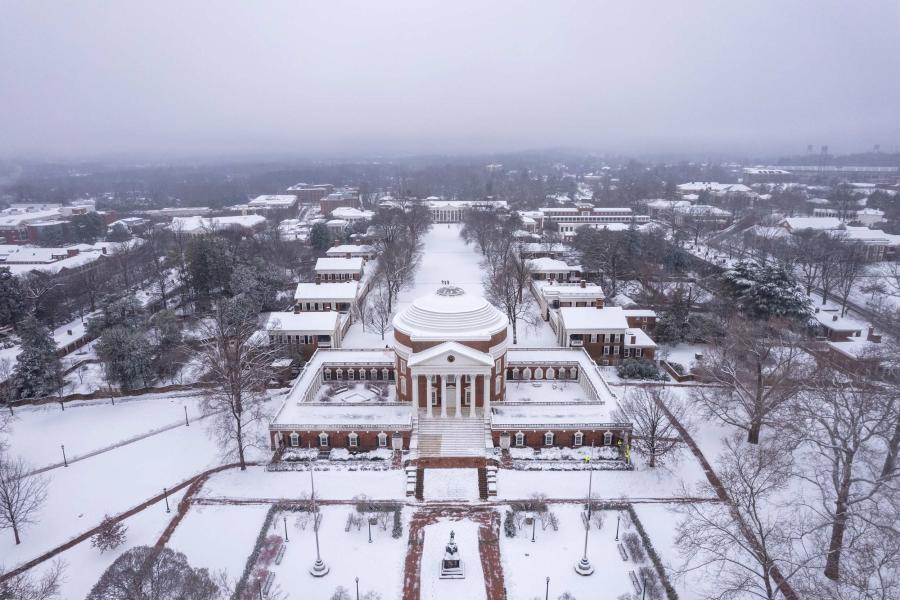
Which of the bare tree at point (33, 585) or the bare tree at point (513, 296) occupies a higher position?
the bare tree at point (513, 296)

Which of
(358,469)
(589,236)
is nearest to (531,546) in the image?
(358,469)

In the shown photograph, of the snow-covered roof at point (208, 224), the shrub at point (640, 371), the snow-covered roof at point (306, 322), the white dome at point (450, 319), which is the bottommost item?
the shrub at point (640, 371)

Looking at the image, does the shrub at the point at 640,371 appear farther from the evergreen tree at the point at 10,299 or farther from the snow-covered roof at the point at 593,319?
the evergreen tree at the point at 10,299

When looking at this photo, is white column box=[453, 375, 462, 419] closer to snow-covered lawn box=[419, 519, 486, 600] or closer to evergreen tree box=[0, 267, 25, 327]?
snow-covered lawn box=[419, 519, 486, 600]

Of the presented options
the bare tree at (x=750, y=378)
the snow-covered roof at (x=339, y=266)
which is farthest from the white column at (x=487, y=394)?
the snow-covered roof at (x=339, y=266)

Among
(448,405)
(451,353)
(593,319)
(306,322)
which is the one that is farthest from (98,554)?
(593,319)
